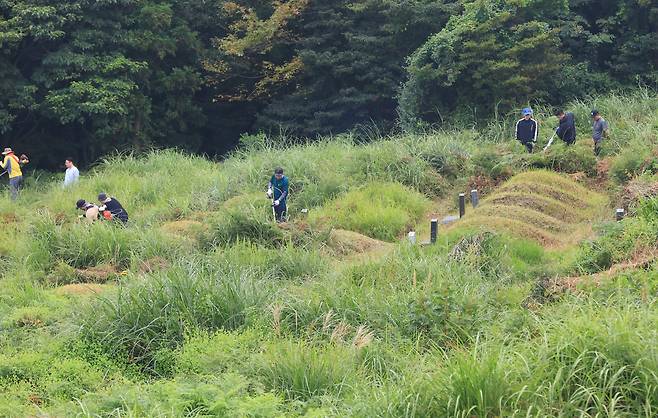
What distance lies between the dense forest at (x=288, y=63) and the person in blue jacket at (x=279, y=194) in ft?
30.2

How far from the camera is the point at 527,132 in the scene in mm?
19344

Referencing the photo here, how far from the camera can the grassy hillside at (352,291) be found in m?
6.91

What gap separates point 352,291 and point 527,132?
398 inches

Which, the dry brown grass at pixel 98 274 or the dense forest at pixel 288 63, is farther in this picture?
the dense forest at pixel 288 63

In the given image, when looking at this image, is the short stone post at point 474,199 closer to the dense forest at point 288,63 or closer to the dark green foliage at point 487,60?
the dark green foliage at point 487,60

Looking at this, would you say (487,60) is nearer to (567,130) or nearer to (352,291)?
(567,130)

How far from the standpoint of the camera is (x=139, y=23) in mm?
28016

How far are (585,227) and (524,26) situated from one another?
33.5 ft

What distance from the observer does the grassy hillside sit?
6914 millimetres

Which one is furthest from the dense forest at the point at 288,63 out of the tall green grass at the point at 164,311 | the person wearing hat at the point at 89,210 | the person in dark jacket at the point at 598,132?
the tall green grass at the point at 164,311

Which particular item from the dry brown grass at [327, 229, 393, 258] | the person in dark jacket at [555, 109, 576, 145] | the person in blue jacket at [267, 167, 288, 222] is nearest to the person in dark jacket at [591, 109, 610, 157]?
the person in dark jacket at [555, 109, 576, 145]

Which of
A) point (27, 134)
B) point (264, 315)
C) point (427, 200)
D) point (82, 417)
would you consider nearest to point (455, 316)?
point (264, 315)

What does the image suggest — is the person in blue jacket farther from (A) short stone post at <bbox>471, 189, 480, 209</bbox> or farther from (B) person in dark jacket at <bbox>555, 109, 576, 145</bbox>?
(B) person in dark jacket at <bbox>555, 109, 576, 145</bbox>

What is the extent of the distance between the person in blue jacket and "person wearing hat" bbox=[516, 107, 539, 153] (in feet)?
19.8
